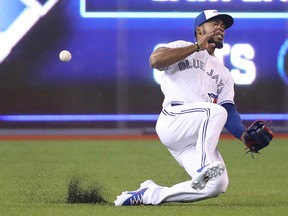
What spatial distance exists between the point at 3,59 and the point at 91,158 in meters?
3.35

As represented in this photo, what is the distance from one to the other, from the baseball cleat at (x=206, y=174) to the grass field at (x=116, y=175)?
316mm

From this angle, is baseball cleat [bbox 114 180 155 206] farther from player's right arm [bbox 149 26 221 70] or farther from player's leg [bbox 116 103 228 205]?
player's right arm [bbox 149 26 221 70]

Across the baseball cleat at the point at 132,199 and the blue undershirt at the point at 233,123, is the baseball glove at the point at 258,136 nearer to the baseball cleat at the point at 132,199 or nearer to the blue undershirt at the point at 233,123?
the blue undershirt at the point at 233,123

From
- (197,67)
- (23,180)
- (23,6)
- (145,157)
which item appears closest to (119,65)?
(23,6)

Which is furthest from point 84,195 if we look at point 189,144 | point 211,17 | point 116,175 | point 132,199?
point 116,175

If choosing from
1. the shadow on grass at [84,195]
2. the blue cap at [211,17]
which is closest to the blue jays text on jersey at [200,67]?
the blue cap at [211,17]

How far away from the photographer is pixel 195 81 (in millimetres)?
7211

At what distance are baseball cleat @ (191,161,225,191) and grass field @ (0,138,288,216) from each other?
316 mm

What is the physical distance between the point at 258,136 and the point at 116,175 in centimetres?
302

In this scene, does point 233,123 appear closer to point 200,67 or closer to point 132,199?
point 200,67

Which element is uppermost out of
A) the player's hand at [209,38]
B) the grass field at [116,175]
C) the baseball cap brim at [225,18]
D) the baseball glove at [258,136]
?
the baseball cap brim at [225,18]

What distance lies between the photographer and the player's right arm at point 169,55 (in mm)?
6949

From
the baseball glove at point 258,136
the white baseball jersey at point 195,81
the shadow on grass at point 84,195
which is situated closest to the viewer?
the baseball glove at point 258,136

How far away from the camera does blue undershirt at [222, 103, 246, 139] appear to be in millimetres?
→ 7164
